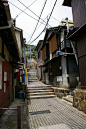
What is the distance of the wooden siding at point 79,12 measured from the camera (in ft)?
21.4

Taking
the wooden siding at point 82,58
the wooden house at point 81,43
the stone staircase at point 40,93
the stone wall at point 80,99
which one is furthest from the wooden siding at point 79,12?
the stone staircase at point 40,93

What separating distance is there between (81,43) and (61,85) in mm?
6335

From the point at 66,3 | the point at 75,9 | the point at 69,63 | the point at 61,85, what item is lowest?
the point at 61,85

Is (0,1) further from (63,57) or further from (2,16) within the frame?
(63,57)

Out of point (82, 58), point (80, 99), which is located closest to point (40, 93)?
point (80, 99)

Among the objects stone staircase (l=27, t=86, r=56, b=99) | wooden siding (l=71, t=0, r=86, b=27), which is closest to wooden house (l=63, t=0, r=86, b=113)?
wooden siding (l=71, t=0, r=86, b=27)

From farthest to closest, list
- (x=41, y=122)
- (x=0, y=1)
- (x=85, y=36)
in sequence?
(x=85, y=36) → (x=41, y=122) → (x=0, y=1)

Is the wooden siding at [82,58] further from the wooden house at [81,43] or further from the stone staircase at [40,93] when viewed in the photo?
the stone staircase at [40,93]

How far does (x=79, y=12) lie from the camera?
7035 mm

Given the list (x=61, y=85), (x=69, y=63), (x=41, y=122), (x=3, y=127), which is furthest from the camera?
(x=61, y=85)

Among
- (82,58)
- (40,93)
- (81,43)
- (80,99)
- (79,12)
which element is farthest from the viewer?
(40,93)

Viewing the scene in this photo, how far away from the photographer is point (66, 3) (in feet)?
28.6

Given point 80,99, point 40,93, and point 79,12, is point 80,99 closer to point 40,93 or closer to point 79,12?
point 40,93

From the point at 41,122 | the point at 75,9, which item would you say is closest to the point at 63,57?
the point at 75,9
